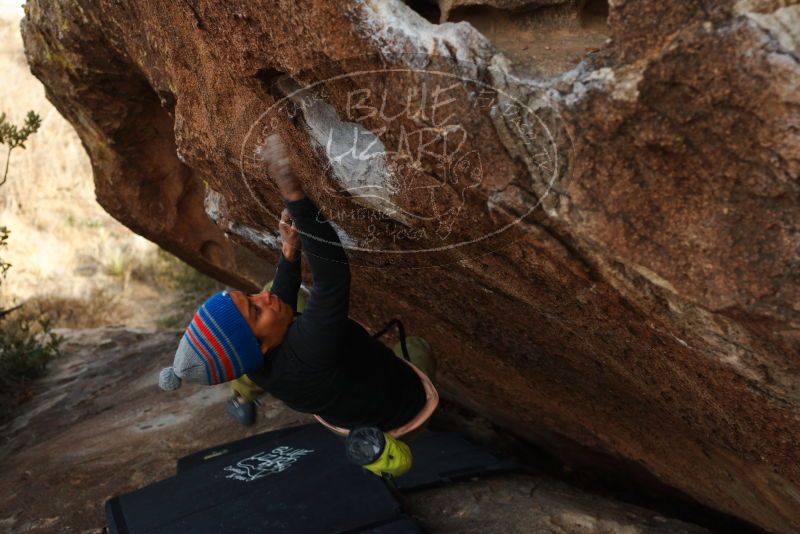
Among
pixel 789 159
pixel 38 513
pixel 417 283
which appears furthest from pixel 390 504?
pixel 789 159

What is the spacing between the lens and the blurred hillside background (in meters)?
9.17

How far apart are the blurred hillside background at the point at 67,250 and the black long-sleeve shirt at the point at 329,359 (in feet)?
20.8

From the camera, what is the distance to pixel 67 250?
10609 millimetres

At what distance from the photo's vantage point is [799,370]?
2.02 m

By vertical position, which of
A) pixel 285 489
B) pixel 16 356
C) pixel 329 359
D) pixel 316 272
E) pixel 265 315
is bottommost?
pixel 16 356

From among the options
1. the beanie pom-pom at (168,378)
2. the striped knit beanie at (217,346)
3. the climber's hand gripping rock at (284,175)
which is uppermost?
the climber's hand gripping rock at (284,175)

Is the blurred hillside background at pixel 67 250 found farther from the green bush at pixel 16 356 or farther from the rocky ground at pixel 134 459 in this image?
the rocky ground at pixel 134 459

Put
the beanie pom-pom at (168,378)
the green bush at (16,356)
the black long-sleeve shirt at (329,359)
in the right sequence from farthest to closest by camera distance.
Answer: the green bush at (16,356) → the beanie pom-pom at (168,378) → the black long-sleeve shirt at (329,359)

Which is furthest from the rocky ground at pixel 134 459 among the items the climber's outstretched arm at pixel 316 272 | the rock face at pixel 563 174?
the climber's outstretched arm at pixel 316 272

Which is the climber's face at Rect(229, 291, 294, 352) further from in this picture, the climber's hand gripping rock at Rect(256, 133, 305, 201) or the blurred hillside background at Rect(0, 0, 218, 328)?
the blurred hillside background at Rect(0, 0, 218, 328)

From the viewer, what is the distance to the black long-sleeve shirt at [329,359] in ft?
7.44

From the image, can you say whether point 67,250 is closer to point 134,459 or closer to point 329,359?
point 134,459

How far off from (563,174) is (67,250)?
10.2 meters

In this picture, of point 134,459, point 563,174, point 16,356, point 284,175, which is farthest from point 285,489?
point 16,356
